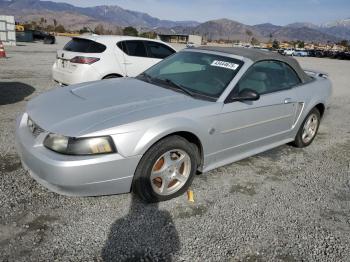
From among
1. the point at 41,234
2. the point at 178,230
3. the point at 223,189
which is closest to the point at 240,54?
the point at 223,189

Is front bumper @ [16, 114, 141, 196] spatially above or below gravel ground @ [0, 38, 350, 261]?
above

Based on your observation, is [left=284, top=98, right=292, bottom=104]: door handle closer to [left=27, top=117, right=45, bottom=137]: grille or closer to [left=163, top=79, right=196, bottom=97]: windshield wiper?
[left=163, top=79, right=196, bottom=97]: windshield wiper

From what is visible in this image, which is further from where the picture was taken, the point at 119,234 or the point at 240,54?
the point at 240,54

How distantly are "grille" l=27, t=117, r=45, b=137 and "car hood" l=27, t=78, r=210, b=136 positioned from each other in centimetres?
4

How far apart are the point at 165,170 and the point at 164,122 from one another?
1.68 ft

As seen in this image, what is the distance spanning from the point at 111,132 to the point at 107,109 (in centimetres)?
43

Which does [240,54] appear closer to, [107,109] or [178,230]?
[107,109]

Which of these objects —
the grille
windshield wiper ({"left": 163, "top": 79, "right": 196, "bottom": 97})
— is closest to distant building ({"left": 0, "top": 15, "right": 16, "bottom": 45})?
windshield wiper ({"left": 163, "top": 79, "right": 196, "bottom": 97})

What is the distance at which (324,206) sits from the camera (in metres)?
3.57

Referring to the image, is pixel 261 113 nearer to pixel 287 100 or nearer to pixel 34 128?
pixel 287 100

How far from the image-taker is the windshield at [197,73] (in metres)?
3.79

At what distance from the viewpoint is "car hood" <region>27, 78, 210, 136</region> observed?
9.53 ft

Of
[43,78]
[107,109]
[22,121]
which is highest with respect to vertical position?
[107,109]

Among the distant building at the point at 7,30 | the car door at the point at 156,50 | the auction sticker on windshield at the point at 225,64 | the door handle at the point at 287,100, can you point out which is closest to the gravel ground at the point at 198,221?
the door handle at the point at 287,100
